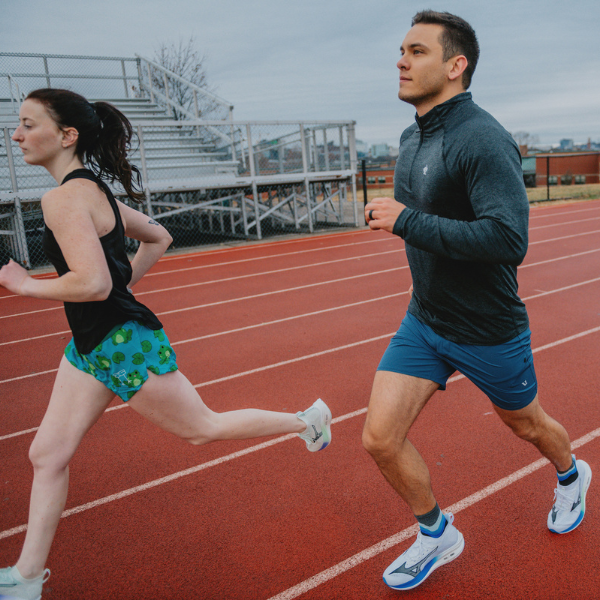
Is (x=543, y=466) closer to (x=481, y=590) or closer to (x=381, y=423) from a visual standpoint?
(x=481, y=590)

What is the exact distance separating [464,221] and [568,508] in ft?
4.98

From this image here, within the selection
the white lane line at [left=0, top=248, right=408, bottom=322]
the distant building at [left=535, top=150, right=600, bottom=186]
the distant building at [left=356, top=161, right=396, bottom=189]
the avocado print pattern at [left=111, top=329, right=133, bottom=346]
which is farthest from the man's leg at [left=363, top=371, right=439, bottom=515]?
the distant building at [left=356, top=161, right=396, bottom=189]

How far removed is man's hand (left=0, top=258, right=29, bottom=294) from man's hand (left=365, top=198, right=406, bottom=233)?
1.26 meters

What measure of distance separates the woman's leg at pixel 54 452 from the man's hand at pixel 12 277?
1.30 ft

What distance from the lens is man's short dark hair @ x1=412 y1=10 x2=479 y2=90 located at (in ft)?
6.84

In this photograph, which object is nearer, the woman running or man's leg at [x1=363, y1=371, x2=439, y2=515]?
the woman running

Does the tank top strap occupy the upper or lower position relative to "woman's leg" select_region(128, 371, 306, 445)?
upper

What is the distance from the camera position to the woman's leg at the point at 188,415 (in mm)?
2209

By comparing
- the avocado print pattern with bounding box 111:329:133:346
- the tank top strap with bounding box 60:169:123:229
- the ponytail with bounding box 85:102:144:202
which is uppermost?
the ponytail with bounding box 85:102:144:202

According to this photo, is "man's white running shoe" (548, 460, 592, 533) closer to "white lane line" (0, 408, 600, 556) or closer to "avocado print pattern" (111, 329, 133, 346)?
"white lane line" (0, 408, 600, 556)

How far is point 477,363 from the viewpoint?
221cm

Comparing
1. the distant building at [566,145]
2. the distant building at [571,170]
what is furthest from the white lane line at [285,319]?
the distant building at [566,145]

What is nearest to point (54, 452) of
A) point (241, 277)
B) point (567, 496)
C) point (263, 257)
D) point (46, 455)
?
point (46, 455)

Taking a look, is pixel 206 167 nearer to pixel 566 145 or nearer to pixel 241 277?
pixel 241 277
